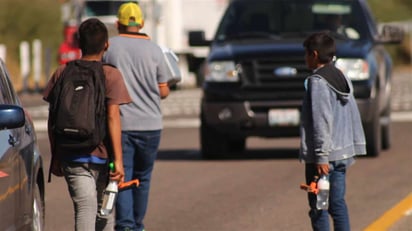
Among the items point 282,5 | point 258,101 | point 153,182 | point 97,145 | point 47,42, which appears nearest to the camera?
point 97,145

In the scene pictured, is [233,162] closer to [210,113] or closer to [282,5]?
[210,113]

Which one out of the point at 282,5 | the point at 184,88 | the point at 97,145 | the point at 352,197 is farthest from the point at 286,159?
the point at 184,88

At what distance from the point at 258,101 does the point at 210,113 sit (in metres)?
0.57

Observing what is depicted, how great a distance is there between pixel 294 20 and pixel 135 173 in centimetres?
796

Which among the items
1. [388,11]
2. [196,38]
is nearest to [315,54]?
[196,38]

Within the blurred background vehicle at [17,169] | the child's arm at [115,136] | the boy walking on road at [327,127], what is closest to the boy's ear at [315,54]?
the boy walking on road at [327,127]

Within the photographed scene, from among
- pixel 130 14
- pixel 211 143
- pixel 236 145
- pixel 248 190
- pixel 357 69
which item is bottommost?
pixel 236 145

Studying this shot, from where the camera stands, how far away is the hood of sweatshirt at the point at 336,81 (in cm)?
923

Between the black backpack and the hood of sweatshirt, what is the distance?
1.43 metres

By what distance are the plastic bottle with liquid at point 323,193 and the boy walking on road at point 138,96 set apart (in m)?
1.55

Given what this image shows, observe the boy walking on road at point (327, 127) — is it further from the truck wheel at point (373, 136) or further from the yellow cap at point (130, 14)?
the truck wheel at point (373, 136)

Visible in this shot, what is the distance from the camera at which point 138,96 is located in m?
10.2

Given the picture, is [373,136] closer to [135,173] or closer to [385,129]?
[385,129]

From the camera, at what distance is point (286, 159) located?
17516 mm
